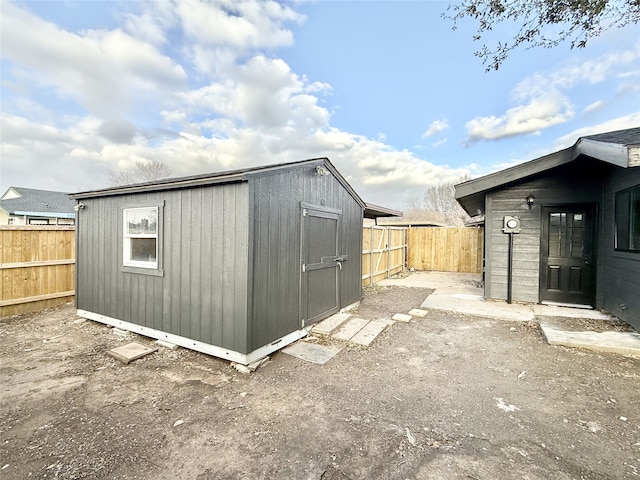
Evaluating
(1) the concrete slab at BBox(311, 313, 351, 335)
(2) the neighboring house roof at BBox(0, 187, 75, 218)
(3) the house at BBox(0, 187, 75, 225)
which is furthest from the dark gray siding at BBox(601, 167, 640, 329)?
(3) the house at BBox(0, 187, 75, 225)

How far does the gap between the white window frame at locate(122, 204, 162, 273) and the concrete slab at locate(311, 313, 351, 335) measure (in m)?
2.52

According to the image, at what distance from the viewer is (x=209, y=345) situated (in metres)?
3.48

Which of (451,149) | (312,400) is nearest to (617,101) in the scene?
(312,400)

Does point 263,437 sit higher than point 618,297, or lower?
lower

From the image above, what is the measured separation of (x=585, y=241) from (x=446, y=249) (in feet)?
20.6

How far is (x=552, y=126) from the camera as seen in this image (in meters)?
11.4

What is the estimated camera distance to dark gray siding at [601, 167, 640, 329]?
4.20 meters

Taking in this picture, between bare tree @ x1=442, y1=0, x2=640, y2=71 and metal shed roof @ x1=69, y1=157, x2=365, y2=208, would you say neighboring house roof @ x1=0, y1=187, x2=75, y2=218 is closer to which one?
metal shed roof @ x1=69, y1=157, x2=365, y2=208

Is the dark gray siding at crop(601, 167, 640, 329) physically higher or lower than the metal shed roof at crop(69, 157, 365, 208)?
lower

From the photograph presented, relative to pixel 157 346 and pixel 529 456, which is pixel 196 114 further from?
pixel 529 456

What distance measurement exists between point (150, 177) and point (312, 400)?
29202 mm

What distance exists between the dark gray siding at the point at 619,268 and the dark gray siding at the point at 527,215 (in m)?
0.26

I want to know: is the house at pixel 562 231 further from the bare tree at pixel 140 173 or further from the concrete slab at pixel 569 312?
the bare tree at pixel 140 173

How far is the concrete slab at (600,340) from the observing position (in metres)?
3.54
